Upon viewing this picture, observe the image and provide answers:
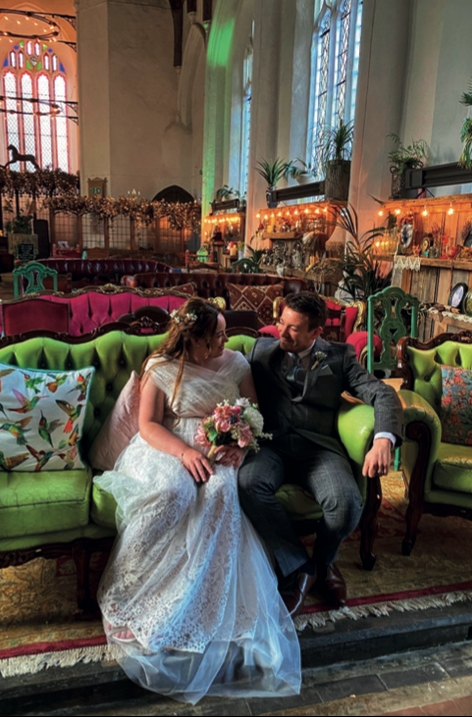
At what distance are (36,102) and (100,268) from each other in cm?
1696

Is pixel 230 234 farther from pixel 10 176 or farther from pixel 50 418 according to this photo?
pixel 50 418

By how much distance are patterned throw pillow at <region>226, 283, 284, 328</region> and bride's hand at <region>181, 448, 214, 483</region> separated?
4.02 meters

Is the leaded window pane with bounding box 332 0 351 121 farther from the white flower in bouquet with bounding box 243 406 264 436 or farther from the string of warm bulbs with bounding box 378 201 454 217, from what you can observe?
the white flower in bouquet with bounding box 243 406 264 436

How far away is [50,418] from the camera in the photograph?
220 cm

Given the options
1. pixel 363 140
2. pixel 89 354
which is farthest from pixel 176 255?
pixel 89 354

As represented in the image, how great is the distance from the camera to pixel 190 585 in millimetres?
1790

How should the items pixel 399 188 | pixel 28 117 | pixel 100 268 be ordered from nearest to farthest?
pixel 399 188
pixel 100 268
pixel 28 117

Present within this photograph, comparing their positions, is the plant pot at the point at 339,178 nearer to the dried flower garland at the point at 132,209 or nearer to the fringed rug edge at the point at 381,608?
the fringed rug edge at the point at 381,608

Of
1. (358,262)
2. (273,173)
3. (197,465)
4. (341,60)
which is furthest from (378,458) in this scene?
(273,173)

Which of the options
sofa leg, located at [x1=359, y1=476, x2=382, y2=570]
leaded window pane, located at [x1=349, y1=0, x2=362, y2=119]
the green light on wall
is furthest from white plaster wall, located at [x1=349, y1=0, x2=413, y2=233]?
the green light on wall

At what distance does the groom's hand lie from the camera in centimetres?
206

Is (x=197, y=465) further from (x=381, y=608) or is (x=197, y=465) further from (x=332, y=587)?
(x=381, y=608)

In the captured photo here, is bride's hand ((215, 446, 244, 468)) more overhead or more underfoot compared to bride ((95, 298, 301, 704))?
more overhead

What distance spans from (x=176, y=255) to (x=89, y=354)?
15352 mm
